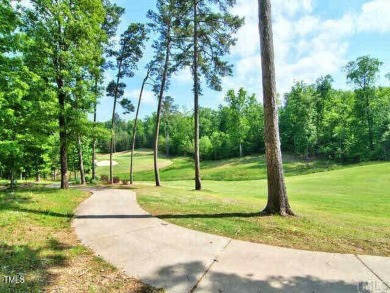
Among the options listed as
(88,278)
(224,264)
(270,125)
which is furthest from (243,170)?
(88,278)

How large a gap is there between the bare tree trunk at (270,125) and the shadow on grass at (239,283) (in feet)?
13.0

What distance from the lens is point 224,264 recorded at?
15.6ft

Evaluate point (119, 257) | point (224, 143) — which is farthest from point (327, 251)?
point (224, 143)

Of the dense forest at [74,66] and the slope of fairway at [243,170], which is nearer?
the dense forest at [74,66]

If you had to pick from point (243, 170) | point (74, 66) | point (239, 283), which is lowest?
point (243, 170)

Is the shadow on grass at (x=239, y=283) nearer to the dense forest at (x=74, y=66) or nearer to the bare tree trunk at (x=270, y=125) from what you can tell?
the bare tree trunk at (x=270, y=125)

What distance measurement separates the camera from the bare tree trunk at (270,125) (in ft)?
27.0

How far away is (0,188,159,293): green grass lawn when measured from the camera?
403 centimetres

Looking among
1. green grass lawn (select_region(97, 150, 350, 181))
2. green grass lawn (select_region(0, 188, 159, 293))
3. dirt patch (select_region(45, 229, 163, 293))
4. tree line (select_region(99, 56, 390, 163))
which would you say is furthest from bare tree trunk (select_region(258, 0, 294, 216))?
tree line (select_region(99, 56, 390, 163))

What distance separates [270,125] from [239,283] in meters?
5.21

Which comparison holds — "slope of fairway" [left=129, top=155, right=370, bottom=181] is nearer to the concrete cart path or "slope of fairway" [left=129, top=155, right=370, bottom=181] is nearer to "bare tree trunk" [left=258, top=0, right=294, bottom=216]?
"bare tree trunk" [left=258, top=0, right=294, bottom=216]


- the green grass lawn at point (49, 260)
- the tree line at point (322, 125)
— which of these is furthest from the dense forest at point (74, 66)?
the tree line at point (322, 125)

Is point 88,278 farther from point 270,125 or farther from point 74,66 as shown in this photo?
point 74,66

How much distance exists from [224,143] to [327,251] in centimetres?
6006
